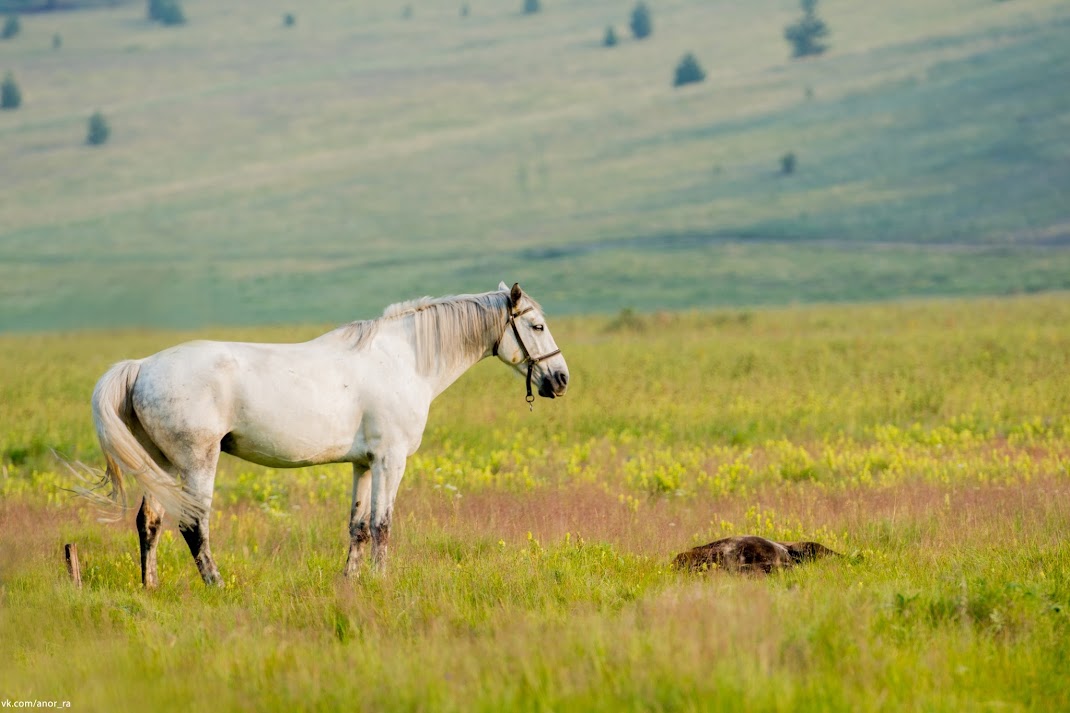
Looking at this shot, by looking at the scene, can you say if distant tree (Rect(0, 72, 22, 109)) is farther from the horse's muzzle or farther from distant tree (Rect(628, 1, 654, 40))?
the horse's muzzle

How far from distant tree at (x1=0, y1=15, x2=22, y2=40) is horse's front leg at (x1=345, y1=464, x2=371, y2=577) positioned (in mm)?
185602

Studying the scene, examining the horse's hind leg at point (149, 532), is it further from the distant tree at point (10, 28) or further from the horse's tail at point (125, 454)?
→ the distant tree at point (10, 28)

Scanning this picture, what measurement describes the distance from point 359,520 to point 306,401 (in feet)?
3.36

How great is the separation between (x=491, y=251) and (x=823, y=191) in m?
27.2

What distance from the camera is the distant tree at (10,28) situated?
17625 centimetres

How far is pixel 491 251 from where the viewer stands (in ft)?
284

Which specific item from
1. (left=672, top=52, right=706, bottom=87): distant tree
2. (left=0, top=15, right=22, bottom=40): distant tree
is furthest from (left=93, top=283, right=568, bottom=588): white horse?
(left=0, top=15, right=22, bottom=40): distant tree

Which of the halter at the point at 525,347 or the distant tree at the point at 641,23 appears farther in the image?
the distant tree at the point at 641,23

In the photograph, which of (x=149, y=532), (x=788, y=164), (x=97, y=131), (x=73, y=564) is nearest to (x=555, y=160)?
(x=788, y=164)

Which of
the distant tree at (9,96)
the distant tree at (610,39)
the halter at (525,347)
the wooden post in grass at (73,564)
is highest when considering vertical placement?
the distant tree at (610,39)

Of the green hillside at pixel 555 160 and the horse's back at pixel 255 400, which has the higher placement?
the green hillside at pixel 555 160

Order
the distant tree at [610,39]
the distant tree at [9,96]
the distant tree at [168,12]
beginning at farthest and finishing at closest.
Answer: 1. the distant tree at [168,12]
2. the distant tree at [610,39]
3. the distant tree at [9,96]

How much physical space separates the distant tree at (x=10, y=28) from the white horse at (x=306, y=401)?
185480 mm

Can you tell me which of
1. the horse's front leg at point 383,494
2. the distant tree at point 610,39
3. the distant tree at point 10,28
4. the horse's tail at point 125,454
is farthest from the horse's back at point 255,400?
the distant tree at point 10,28
